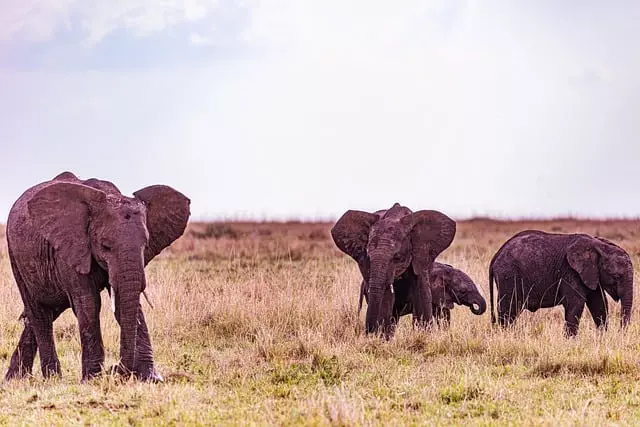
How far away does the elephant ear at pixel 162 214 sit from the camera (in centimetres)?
1081

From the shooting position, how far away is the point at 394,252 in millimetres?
14109

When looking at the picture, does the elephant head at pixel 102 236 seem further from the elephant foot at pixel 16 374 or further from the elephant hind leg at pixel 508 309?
the elephant hind leg at pixel 508 309

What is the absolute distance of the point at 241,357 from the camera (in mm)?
12789

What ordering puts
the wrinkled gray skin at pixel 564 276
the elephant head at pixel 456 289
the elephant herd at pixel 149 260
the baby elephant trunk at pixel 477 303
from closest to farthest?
the elephant herd at pixel 149 260, the wrinkled gray skin at pixel 564 276, the elephant head at pixel 456 289, the baby elephant trunk at pixel 477 303

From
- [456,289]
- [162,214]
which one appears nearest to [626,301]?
[456,289]

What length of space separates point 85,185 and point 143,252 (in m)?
0.93

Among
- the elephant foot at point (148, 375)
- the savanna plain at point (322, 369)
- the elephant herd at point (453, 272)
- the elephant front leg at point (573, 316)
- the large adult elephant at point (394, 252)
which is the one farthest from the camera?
the elephant front leg at point (573, 316)

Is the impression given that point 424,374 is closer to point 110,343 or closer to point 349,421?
point 349,421

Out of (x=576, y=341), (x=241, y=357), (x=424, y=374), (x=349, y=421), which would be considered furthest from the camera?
(x=576, y=341)

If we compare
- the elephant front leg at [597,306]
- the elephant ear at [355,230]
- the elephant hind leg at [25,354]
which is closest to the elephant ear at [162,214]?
the elephant hind leg at [25,354]

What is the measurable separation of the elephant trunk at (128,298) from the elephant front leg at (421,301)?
5.54 metres

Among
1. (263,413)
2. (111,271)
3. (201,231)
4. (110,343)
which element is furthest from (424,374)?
(201,231)

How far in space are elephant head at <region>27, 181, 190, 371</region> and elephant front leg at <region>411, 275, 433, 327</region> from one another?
17.0 feet

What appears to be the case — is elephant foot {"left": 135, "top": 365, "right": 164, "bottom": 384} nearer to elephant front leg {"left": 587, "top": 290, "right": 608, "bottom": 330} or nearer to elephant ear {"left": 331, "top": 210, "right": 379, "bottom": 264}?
elephant ear {"left": 331, "top": 210, "right": 379, "bottom": 264}
